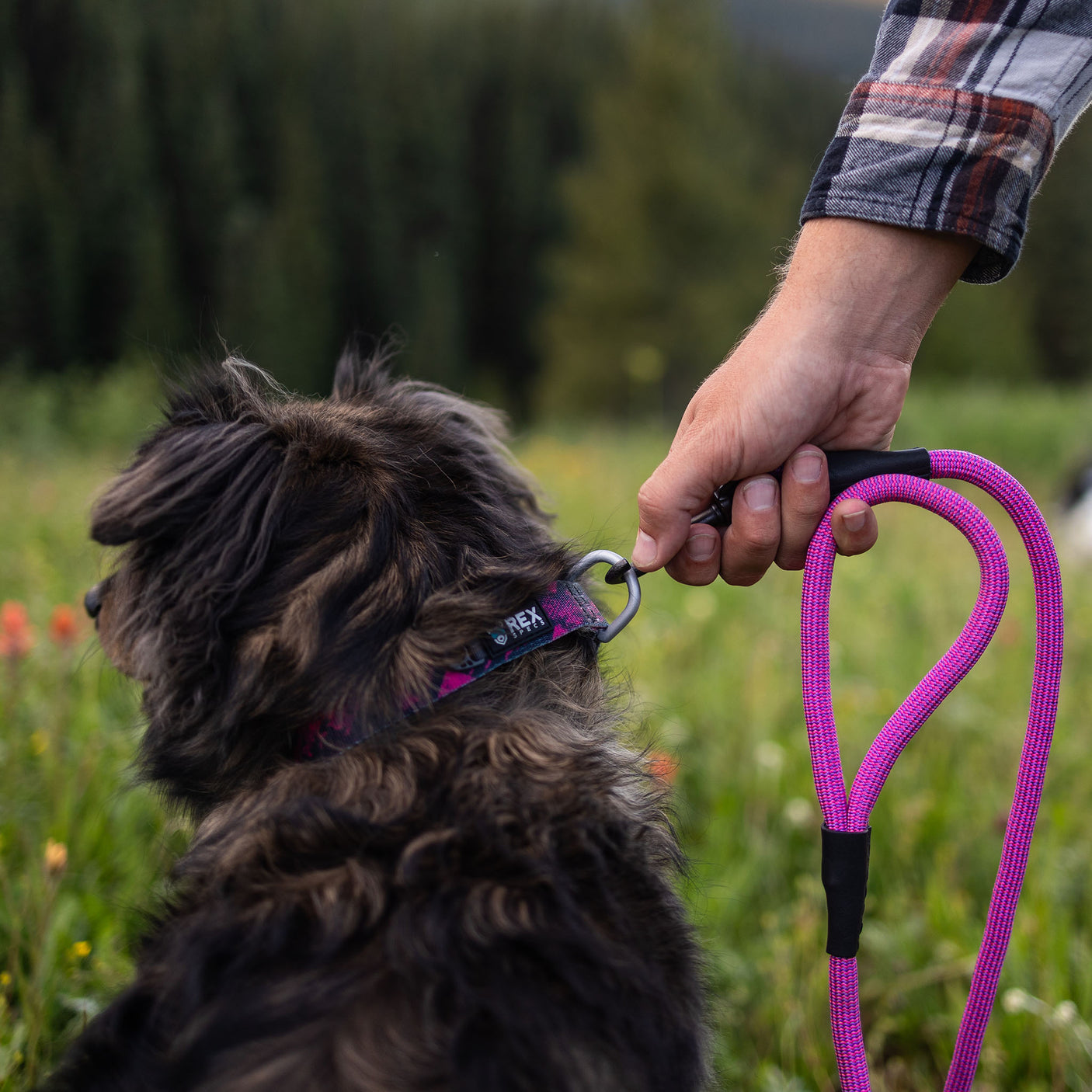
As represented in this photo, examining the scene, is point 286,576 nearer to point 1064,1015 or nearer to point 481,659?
point 481,659

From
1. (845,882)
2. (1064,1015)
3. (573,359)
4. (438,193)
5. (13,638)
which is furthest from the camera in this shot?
(438,193)

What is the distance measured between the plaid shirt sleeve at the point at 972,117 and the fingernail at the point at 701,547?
1.87 feet

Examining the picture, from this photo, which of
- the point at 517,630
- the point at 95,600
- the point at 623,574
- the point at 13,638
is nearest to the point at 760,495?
the point at 623,574

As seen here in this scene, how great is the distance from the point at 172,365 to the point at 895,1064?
7.39ft

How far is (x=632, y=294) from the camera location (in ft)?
101

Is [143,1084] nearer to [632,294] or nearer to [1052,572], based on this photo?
[1052,572]

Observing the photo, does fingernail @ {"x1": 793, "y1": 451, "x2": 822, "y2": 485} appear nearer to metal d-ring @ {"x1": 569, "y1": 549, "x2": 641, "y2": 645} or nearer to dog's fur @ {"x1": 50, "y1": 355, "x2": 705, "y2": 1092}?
metal d-ring @ {"x1": 569, "y1": 549, "x2": 641, "y2": 645}

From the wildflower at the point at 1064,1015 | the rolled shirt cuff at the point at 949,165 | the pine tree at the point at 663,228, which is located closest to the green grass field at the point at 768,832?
the wildflower at the point at 1064,1015

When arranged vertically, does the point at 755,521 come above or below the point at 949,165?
below

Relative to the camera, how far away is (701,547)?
60.2 inches

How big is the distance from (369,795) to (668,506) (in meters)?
0.67


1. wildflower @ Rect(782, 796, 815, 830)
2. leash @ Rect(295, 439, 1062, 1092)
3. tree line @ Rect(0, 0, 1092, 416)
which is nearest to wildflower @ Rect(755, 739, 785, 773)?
wildflower @ Rect(782, 796, 815, 830)

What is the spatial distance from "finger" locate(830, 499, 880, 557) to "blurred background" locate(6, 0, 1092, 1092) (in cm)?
60

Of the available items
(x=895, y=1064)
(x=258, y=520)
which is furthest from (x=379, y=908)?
(x=895, y=1064)
